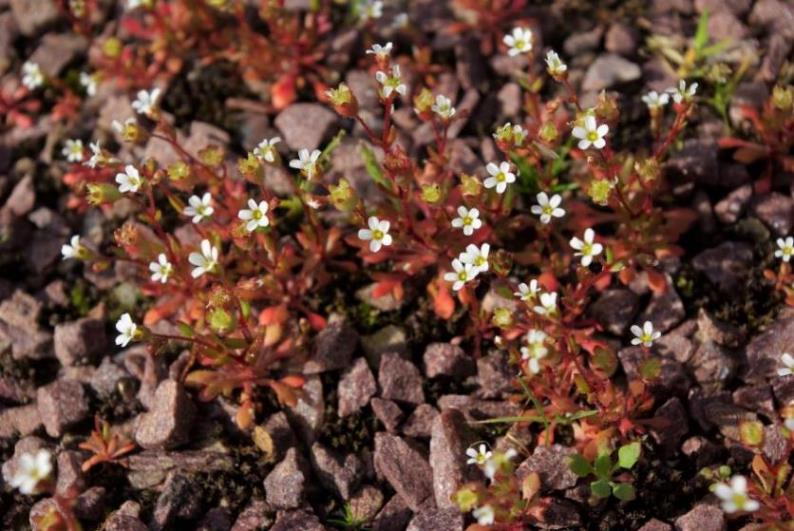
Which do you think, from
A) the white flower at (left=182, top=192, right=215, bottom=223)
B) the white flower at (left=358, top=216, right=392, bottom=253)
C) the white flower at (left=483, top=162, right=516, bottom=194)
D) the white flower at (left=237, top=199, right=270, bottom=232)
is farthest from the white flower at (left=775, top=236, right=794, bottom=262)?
the white flower at (left=182, top=192, right=215, bottom=223)

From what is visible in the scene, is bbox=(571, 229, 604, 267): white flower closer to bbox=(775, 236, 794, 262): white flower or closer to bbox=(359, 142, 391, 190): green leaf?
bbox=(775, 236, 794, 262): white flower

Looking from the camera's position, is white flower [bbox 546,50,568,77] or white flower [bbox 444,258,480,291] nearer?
white flower [bbox 444,258,480,291]

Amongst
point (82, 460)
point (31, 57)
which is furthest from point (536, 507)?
point (31, 57)

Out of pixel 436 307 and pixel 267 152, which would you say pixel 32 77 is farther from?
pixel 436 307

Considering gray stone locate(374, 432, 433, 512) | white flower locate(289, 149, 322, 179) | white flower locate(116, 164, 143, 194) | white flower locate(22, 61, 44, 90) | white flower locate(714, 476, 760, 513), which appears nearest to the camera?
white flower locate(714, 476, 760, 513)

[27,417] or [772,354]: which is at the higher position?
[772,354]

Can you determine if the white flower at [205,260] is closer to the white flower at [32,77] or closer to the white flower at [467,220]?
the white flower at [467,220]

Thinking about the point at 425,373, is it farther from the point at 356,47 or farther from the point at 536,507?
the point at 356,47
